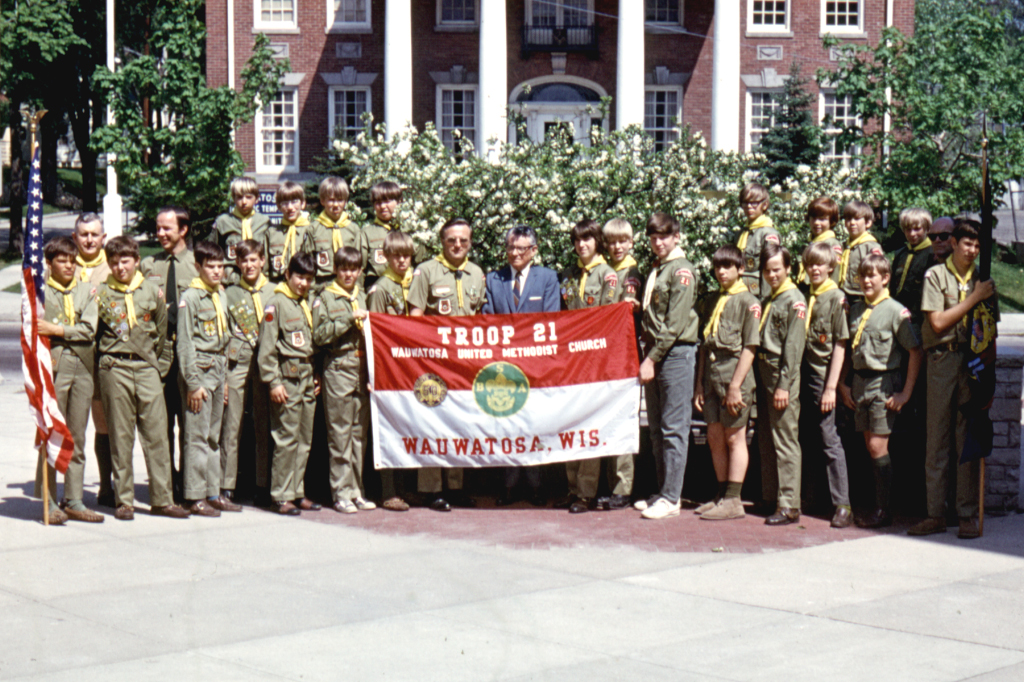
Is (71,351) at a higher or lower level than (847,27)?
lower

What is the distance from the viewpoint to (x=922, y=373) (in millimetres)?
9445

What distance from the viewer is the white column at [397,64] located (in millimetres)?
36219

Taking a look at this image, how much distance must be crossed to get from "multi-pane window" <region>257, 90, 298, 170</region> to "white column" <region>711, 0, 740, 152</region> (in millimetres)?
12402

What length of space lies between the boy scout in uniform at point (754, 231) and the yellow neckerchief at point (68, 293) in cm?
502

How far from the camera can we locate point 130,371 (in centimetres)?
927

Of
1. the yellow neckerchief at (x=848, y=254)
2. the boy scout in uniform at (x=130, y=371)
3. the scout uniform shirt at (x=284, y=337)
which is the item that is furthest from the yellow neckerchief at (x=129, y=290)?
the yellow neckerchief at (x=848, y=254)

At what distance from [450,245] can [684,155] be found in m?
5.30

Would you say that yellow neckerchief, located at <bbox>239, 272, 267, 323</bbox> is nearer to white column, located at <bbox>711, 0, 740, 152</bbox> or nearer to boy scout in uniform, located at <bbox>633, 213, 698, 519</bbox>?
boy scout in uniform, located at <bbox>633, 213, 698, 519</bbox>

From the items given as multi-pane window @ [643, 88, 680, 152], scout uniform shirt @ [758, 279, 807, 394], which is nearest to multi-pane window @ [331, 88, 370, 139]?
multi-pane window @ [643, 88, 680, 152]

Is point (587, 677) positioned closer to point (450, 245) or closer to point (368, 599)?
point (368, 599)

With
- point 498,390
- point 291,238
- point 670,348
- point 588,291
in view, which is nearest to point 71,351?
point 291,238

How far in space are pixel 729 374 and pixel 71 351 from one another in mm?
4592

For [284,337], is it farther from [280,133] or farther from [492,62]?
[280,133]

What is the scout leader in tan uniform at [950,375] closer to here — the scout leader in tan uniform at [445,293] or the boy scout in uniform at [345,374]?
the scout leader in tan uniform at [445,293]
